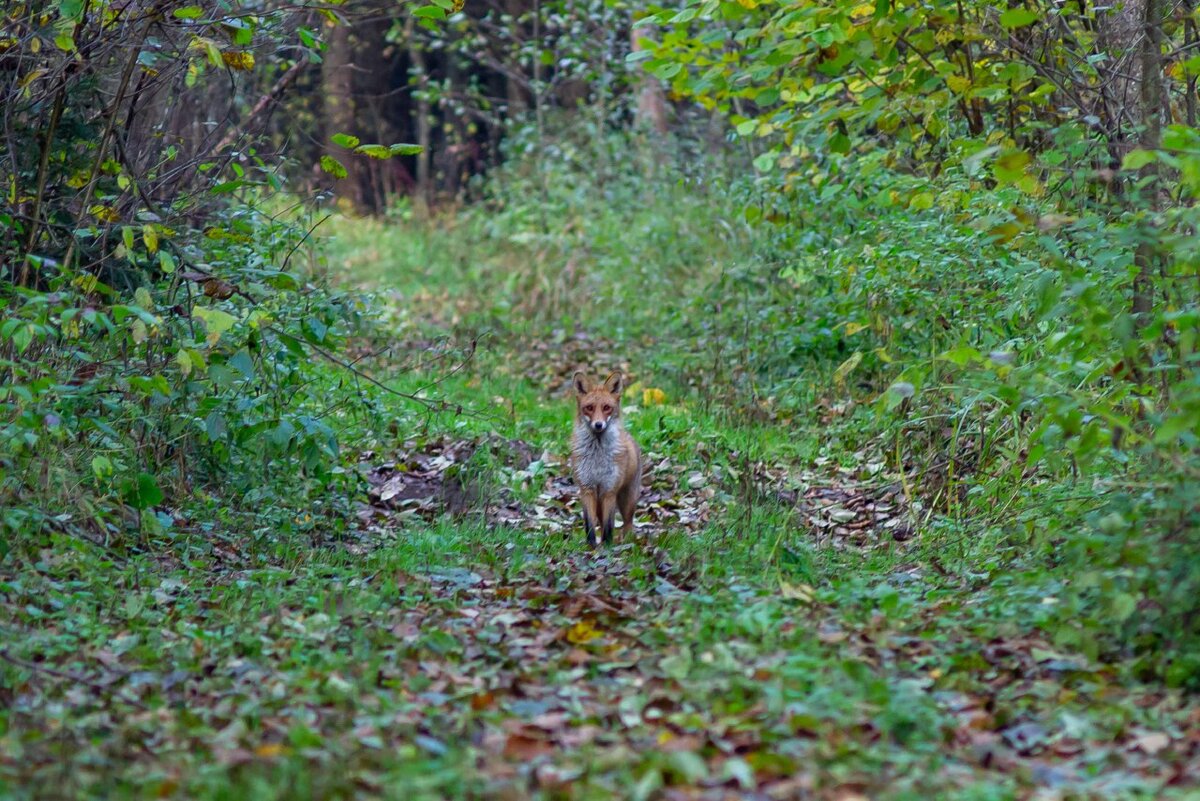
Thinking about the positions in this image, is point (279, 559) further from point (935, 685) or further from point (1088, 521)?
point (1088, 521)

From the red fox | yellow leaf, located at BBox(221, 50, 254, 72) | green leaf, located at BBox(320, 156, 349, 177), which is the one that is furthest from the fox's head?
yellow leaf, located at BBox(221, 50, 254, 72)

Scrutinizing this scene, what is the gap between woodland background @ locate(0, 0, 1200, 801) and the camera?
4.56 metres

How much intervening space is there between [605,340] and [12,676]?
30.6 ft

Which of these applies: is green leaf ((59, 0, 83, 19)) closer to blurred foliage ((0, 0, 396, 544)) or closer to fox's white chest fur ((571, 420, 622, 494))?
blurred foliage ((0, 0, 396, 544))

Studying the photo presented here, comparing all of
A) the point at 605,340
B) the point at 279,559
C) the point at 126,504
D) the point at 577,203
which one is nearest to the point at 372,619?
the point at 279,559

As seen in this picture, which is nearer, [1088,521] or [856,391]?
[1088,521]

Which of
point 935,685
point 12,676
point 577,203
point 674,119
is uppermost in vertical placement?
point 674,119

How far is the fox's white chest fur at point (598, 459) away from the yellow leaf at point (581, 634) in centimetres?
236

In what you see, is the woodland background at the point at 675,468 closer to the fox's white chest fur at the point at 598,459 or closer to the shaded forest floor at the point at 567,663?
the shaded forest floor at the point at 567,663

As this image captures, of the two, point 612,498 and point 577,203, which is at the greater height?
point 577,203

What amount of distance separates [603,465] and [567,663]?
289cm

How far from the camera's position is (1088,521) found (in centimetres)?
605

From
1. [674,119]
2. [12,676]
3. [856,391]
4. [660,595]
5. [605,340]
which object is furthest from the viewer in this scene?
[674,119]

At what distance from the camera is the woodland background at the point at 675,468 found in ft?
15.0
